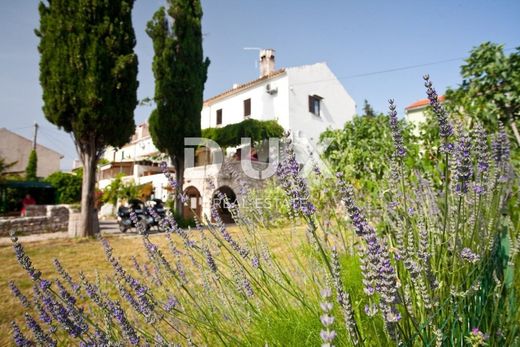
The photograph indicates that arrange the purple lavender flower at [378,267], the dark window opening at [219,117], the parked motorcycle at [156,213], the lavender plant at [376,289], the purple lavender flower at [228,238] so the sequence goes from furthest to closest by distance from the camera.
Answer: the dark window opening at [219,117] → the parked motorcycle at [156,213] → the purple lavender flower at [228,238] → the lavender plant at [376,289] → the purple lavender flower at [378,267]

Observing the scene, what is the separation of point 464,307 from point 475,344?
0.22 meters

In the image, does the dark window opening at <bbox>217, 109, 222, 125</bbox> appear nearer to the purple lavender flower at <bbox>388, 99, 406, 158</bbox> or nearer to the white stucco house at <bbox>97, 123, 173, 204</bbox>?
the white stucco house at <bbox>97, 123, 173, 204</bbox>

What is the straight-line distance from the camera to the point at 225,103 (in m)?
22.5

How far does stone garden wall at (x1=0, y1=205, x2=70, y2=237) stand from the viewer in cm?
1139

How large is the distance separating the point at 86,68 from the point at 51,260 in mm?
5723

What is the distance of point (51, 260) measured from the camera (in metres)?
6.42

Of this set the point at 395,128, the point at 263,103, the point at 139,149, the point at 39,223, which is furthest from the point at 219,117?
the point at 395,128

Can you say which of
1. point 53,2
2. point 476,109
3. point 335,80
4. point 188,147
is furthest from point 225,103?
point 476,109

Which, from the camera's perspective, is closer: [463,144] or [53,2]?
[463,144]

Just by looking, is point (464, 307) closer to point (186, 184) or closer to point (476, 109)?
point (476, 109)

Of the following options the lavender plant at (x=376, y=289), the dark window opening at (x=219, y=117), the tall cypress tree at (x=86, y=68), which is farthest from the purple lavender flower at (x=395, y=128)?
the dark window opening at (x=219, y=117)

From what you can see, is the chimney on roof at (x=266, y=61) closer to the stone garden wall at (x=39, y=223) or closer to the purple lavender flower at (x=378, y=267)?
the stone garden wall at (x=39, y=223)

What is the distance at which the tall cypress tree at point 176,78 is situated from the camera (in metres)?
13.2

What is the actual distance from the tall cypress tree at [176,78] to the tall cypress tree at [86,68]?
3.43 metres
